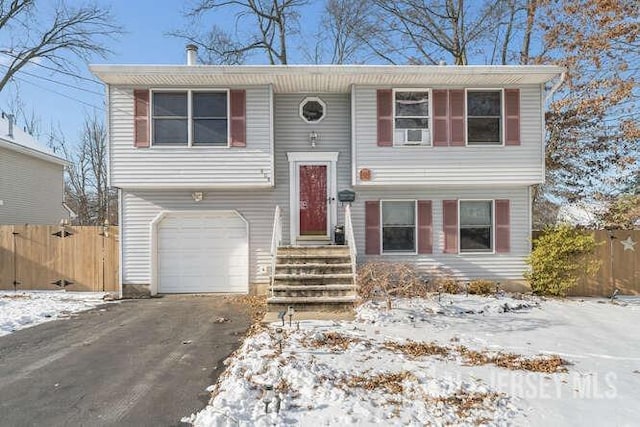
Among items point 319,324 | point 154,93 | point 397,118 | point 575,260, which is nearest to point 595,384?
point 319,324

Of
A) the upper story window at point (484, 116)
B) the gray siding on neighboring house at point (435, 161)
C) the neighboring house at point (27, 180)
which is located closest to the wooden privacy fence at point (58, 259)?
the neighboring house at point (27, 180)

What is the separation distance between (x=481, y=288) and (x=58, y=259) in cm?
1163

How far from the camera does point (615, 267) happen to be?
33.3 ft

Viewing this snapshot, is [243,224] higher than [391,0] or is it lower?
lower

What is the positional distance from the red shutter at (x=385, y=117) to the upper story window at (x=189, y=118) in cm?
385

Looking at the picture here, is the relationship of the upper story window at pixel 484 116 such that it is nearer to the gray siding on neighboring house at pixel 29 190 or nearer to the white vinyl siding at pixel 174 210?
the white vinyl siding at pixel 174 210

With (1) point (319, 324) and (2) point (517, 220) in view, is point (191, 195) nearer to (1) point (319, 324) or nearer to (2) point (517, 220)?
(1) point (319, 324)

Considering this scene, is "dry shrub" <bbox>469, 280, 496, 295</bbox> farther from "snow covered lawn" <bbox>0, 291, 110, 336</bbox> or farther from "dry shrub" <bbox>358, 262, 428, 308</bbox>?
"snow covered lawn" <bbox>0, 291, 110, 336</bbox>

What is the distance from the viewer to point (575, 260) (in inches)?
381

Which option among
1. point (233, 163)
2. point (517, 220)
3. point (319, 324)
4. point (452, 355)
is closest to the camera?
point (452, 355)

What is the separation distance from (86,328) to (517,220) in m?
10.1

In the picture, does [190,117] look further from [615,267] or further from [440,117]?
[615,267]

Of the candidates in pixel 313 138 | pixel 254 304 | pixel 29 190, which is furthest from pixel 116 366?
pixel 29 190

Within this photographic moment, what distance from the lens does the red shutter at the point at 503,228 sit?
33.0ft
